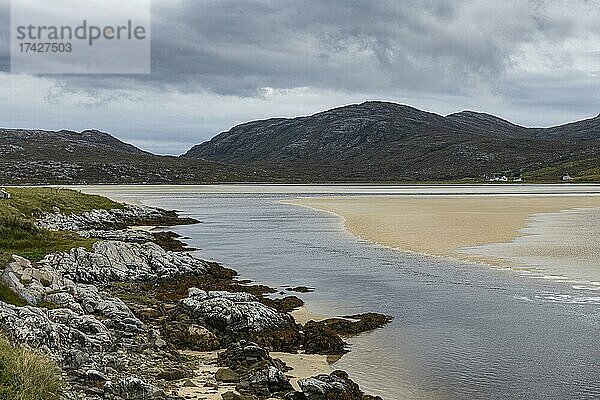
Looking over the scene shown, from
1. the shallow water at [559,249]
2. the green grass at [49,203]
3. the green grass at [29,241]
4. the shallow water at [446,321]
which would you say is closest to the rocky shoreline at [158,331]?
the green grass at [29,241]

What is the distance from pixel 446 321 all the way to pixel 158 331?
8.37m

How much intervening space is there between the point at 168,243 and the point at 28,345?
79.3 feet

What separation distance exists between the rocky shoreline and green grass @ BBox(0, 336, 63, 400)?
424mm

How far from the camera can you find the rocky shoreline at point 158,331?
40.2 feet

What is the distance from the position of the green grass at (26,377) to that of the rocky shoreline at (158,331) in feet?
1.39

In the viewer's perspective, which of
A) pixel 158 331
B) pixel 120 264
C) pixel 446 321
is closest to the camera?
pixel 158 331

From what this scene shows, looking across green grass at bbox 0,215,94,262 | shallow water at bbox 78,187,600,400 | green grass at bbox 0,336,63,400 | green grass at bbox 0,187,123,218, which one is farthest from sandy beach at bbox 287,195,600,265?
green grass at bbox 0,336,63,400

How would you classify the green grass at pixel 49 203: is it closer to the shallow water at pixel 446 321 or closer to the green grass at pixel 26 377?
the shallow water at pixel 446 321

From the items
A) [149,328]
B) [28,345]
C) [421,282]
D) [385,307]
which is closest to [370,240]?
[421,282]

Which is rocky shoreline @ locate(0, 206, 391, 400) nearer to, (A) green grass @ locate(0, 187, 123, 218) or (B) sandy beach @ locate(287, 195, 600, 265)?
(A) green grass @ locate(0, 187, 123, 218)

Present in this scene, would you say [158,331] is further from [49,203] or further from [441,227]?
[49,203]

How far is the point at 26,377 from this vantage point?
9.68m

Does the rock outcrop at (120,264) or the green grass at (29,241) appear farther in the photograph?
the green grass at (29,241)

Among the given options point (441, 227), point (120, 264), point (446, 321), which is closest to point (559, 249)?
point (441, 227)
